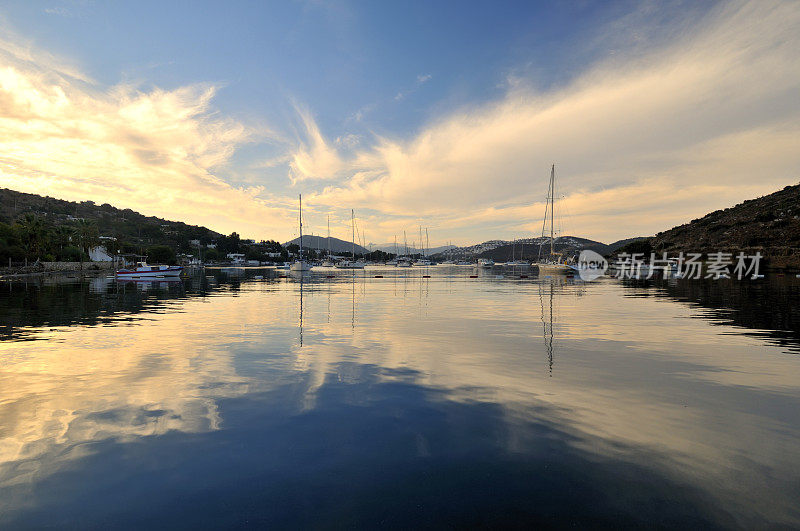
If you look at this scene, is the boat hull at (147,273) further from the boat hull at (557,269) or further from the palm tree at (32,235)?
the boat hull at (557,269)

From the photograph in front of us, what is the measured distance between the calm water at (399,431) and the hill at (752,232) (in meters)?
105

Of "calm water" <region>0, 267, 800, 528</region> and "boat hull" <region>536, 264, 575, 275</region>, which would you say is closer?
"calm water" <region>0, 267, 800, 528</region>

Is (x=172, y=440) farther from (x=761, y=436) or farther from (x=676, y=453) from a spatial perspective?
(x=761, y=436)

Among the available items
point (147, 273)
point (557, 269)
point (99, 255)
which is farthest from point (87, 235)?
point (557, 269)

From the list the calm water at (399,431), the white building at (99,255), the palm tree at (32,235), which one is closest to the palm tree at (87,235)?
the white building at (99,255)

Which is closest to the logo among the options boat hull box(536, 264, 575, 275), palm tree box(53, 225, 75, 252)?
boat hull box(536, 264, 575, 275)

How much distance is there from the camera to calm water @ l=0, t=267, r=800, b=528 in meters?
6.11

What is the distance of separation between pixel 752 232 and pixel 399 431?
16344 cm

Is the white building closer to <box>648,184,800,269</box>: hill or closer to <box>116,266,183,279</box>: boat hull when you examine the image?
<box>116,266,183,279</box>: boat hull

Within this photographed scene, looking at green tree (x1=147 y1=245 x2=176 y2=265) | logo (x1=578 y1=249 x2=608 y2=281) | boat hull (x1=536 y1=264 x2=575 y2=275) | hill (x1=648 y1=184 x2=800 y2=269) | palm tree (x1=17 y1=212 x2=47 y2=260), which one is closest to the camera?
palm tree (x1=17 y1=212 x2=47 y2=260)

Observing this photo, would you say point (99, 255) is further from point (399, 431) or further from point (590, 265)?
point (399, 431)

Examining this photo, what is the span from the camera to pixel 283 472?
7086 millimetres

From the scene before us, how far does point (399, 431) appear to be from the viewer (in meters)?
8.82

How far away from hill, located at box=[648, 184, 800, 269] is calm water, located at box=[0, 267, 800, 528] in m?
105
